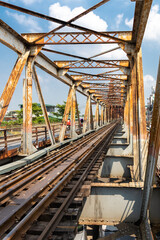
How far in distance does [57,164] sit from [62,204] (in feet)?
14.1

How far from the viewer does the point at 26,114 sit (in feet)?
32.7

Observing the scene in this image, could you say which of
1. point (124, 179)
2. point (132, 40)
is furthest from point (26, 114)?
point (124, 179)

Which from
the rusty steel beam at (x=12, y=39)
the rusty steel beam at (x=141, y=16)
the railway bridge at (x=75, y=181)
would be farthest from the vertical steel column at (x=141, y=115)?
the rusty steel beam at (x=12, y=39)

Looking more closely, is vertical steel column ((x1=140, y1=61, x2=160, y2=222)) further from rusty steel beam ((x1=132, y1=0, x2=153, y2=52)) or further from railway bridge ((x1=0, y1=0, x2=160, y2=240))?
rusty steel beam ((x1=132, y1=0, x2=153, y2=52))

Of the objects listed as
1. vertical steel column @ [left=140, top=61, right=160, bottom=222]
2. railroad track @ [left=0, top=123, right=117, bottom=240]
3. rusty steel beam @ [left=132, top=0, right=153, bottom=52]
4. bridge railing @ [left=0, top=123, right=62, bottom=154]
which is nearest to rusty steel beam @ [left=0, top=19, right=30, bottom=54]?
bridge railing @ [left=0, top=123, right=62, bottom=154]

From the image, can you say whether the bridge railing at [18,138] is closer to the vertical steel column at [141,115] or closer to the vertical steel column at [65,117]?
the vertical steel column at [65,117]

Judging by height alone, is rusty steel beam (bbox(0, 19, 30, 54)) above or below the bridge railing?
above

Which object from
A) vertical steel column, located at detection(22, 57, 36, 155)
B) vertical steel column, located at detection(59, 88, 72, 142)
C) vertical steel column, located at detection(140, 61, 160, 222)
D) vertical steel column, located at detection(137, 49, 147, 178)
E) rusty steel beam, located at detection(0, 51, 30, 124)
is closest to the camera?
vertical steel column, located at detection(140, 61, 160, 222)

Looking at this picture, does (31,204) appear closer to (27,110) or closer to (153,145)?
(153,145)

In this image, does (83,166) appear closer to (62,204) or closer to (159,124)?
(62,204)

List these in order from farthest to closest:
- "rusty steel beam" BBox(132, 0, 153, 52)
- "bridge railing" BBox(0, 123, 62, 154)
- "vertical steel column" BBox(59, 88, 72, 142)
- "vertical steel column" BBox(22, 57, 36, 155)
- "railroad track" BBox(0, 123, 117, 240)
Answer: "vertical steel column" BBox(59, 88, 72, 142)
"vertical steel column" BBox(22, 57, 36, 155)
"bridge railing" BBox(0, 123, 62, 154)
"rusty steel beam" BBox(132, 0, 153, 52)
"railroad track" BBox(0, 123, 117, 240)

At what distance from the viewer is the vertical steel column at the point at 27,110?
9.90 m

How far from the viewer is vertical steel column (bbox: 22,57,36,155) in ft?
32.5

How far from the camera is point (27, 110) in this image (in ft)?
32.8
